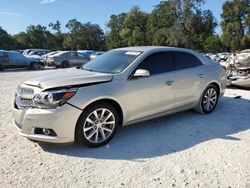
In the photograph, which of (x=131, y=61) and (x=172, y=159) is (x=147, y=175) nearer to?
(x=172, y=159)

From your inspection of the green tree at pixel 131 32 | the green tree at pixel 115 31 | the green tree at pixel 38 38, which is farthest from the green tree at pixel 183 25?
the green tree at pixel 38 38

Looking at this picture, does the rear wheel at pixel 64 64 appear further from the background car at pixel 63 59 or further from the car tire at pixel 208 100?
the car tire at pixel 208 100

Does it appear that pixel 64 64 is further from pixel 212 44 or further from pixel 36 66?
pixel 212 44

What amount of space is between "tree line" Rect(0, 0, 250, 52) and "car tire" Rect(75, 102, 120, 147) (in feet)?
204

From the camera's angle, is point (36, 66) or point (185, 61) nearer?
point (185, 61)

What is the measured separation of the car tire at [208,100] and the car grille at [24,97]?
144 inches

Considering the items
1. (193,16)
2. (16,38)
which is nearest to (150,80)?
(193,16)

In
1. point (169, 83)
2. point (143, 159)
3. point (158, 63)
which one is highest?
point (158, 63)

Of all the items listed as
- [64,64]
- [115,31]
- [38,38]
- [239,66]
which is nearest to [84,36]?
[115,31]

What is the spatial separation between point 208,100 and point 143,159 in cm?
296

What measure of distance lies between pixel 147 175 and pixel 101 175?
0.59 metres

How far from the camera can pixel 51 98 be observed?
13.1 ft

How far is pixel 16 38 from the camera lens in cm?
7788

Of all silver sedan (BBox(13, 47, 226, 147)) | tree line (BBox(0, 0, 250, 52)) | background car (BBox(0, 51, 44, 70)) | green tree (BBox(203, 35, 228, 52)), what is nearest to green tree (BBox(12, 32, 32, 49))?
tree line (BBox(0, 0, 250, 52))
